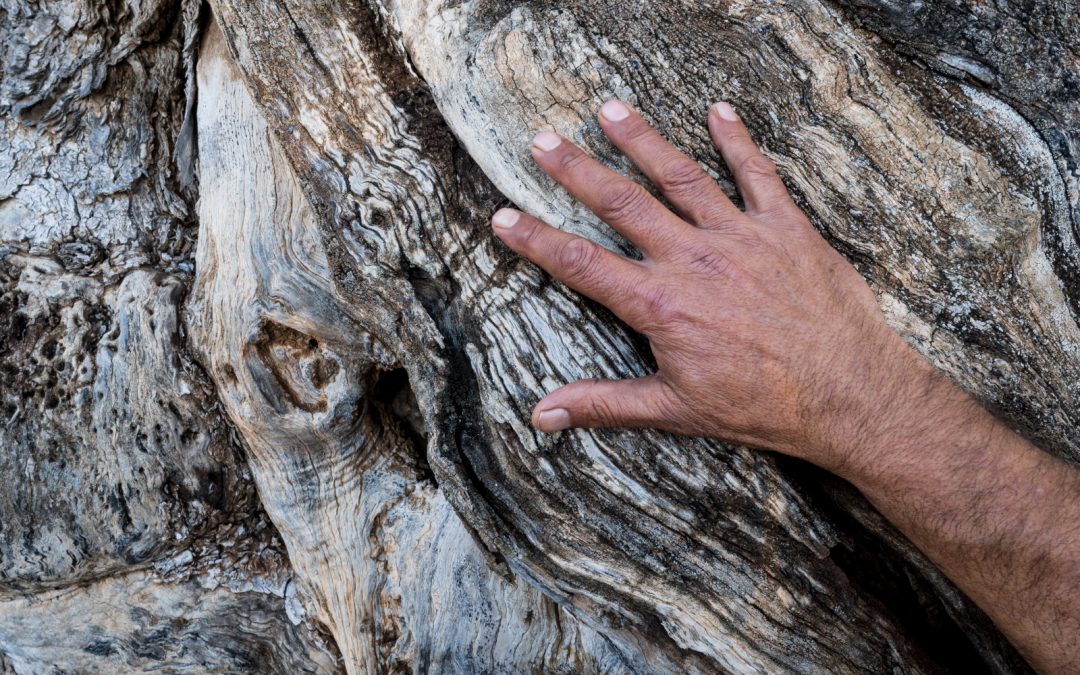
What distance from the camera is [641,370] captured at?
2.63m

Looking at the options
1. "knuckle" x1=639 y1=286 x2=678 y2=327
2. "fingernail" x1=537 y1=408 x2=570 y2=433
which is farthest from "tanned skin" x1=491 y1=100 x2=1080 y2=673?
"fingernail" x1=537 y1=408 x2=570 y2=433

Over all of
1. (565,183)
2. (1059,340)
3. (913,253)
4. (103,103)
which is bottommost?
(1059,340)

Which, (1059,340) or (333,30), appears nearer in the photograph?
(1059,340)

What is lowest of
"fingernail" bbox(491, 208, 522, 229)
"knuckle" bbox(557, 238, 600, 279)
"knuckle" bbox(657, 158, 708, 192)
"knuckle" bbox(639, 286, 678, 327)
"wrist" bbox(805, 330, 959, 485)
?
"wrist" bbox(805, 330, 959, 485)

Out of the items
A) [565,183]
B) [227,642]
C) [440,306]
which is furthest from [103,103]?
[227,642]

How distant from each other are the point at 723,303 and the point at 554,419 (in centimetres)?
70

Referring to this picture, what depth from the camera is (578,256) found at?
7.87ft

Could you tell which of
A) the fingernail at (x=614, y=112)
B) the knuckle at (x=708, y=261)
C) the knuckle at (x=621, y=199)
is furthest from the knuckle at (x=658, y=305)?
the fingernail at (x=614, y=112)

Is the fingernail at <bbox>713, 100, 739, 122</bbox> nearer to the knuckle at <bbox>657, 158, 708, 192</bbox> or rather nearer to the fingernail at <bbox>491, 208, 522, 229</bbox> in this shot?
the knuckle at <bbox>657, 158, 708, 192</bbox>

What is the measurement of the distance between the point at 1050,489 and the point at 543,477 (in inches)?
62.5

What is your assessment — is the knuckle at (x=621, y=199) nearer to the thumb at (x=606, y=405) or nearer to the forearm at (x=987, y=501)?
the thumb at (x=606, y=405)

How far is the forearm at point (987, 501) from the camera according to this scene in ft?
7.27

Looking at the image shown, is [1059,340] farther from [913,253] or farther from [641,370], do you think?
[641,370]

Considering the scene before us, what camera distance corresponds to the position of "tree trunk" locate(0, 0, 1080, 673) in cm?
259
